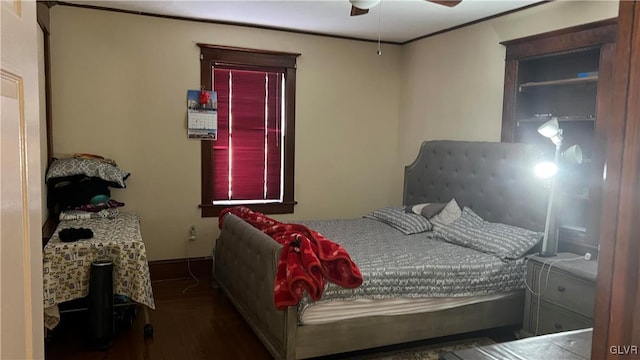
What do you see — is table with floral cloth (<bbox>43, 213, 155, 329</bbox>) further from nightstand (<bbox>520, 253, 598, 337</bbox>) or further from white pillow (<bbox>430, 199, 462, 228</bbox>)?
nightstand (<bbox>520, 253, 598, 337</bbox>)

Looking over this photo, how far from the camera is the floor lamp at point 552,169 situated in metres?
3.14

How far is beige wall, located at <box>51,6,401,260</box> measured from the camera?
4191 millimetres

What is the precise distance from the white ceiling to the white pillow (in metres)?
1.62

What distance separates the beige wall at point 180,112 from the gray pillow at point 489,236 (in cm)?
158

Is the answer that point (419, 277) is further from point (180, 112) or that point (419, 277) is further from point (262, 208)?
point (180, 112)

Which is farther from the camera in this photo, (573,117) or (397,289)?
(573,117)

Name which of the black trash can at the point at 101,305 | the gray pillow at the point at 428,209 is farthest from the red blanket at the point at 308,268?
the gray pillow at the point at 428,209

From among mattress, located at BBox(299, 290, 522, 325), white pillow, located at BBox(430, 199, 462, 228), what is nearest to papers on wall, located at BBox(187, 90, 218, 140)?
white pillow, located at BBox(430, 199, 462, 228)

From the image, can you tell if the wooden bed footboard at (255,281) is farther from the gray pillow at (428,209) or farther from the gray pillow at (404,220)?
the gray pillow at (428,209)

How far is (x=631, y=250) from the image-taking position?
73 cm

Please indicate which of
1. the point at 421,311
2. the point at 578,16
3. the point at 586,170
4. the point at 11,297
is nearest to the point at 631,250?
the point at 11,297

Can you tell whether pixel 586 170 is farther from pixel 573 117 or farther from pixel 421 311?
pixel 421 311

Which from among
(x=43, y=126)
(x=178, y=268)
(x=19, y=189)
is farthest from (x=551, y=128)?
(x=43, y=126)

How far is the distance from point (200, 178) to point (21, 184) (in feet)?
12.8
